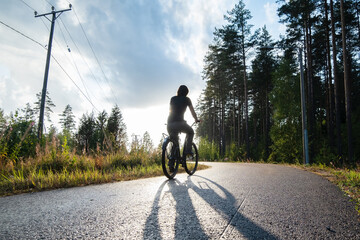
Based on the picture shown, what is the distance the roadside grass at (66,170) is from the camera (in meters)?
3.90

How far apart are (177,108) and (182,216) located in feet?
10.8

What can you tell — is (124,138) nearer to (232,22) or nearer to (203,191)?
(203,191)

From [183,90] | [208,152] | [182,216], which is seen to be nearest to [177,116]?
[183,90]

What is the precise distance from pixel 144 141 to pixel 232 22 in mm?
22043

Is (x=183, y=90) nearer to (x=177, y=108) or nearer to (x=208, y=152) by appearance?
(x=177, y=108)

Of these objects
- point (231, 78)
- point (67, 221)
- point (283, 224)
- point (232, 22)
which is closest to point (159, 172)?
point (67, 221)

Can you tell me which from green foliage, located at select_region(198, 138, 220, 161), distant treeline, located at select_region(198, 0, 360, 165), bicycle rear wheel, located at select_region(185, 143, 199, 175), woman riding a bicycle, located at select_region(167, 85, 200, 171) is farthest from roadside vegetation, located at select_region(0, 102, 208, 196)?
green foliage, located at select_region(198, 138, 220, 161)

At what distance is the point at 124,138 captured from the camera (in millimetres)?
8312

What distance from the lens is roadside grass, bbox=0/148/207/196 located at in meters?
3.90

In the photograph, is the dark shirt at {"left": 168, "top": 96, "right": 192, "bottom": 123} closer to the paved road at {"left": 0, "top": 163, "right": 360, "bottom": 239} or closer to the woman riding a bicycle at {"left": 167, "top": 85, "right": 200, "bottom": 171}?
the woman riding a bicycle at {"left": 167, "top": 85, "right": 200, "bottom": 171}

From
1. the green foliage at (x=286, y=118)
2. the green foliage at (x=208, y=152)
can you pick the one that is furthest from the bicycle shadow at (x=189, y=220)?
the green foliage at (x=208, y=152)

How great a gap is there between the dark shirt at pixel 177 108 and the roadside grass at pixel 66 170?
6.16 ft

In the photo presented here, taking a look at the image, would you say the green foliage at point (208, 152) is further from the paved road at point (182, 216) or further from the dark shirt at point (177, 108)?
the paved road at point (182, 216)

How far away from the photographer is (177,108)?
514 cm
